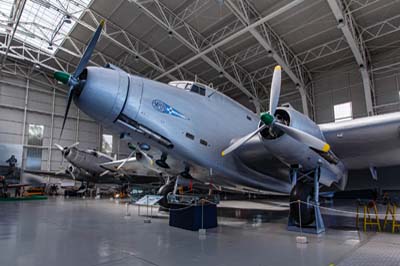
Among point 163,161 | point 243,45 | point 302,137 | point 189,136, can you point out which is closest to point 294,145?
point 302,137

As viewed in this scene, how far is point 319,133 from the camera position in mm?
8000

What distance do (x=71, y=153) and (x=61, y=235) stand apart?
20.3 m

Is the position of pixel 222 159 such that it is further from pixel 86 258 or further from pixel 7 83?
pixel 7 83

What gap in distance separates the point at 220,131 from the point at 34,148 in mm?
34749

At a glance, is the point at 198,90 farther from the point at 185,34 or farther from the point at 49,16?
the point at 49,16

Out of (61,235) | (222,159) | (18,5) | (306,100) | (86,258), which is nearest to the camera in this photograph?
(86,258)

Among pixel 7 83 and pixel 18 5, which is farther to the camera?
pixel 7 83

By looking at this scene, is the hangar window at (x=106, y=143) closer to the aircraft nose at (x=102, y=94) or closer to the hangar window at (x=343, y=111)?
the hangar window at (x=343, y=111)

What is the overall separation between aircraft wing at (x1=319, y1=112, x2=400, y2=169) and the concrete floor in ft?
8.27

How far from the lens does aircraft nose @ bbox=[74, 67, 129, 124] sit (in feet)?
22.2

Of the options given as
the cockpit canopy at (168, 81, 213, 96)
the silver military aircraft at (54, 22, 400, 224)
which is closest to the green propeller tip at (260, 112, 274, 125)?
the silver military aircraft at (54, 22, 400, 224)

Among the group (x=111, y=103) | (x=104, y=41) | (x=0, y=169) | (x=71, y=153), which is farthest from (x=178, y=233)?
(x=0, y=169)

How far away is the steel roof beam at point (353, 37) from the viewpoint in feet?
54.8

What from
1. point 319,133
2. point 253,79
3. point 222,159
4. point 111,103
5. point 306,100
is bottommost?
point 222,159
